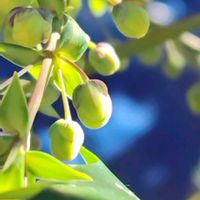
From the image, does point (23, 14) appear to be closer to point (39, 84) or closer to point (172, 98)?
point (39, 84)

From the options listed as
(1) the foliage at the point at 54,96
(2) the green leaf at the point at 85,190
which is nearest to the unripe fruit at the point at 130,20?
(1) the foliage at the point at 54,96

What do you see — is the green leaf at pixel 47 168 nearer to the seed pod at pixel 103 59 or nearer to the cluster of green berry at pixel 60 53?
the cluster of green berry at pixel 60 53

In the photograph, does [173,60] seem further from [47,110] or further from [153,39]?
[47,110]

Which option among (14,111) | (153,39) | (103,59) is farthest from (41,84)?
(153,39)

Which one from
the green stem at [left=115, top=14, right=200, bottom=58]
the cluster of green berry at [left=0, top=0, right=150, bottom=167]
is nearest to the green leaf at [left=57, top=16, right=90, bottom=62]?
the cluster of green berry at [left=0, top=0, right=150, bottom=167]

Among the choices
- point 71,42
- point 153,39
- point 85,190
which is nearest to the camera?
point 85,190

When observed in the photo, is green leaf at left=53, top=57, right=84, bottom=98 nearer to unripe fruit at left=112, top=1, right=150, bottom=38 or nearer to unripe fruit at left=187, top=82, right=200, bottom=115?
unripe fruit at left=112, top=1, right=150, bottom=38
